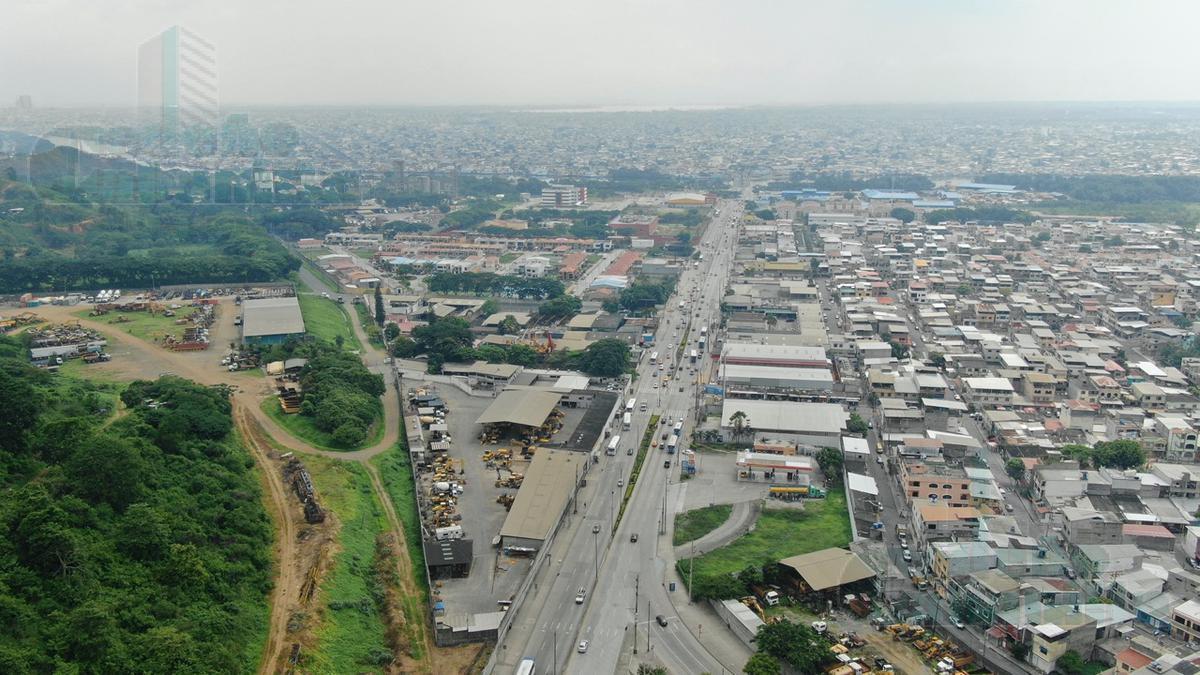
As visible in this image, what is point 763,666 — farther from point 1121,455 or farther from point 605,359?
point 605,359

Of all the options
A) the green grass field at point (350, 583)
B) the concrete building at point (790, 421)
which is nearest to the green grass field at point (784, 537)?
the concrete building at point (790, 421)

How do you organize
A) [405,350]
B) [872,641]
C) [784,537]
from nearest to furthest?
1. [872,641]
2. [784,537]
3. [405,350]

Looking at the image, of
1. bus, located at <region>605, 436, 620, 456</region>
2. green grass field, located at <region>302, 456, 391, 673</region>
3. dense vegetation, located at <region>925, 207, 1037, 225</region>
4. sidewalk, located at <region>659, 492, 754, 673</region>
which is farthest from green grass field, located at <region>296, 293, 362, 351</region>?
dense vegetation, located at <region>925, 207, 1037, 225</region>

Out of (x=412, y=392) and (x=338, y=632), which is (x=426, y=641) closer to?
(x=338, y=632)

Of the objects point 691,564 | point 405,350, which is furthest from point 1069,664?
point 405,350

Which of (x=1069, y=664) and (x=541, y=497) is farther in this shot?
(x=541, y=497)

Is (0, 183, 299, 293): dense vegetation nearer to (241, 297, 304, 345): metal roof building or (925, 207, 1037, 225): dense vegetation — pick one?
(241, 297, 304, 345): metal roof building

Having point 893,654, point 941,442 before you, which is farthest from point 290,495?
point 941,442
